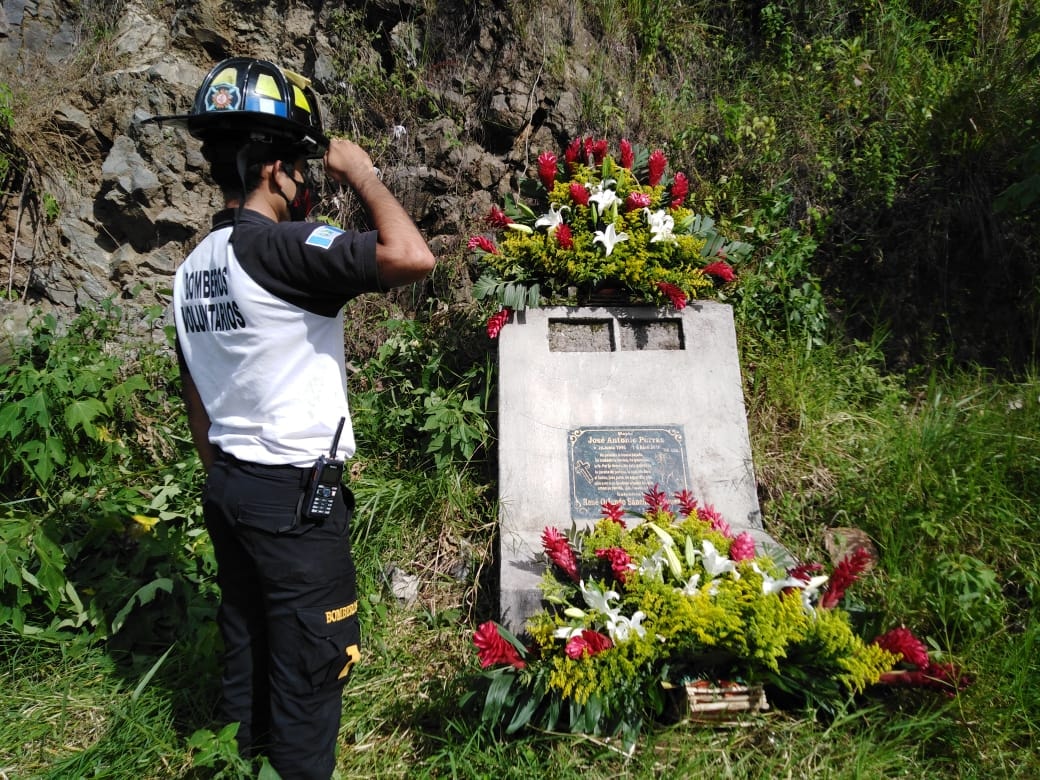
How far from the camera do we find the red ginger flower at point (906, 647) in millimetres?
2436

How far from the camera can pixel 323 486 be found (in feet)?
6.79

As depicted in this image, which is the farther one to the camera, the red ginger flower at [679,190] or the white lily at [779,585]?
the red ginger flower at [679,190]

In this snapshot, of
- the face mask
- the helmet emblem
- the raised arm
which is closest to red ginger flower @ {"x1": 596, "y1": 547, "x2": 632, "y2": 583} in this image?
the raised arm

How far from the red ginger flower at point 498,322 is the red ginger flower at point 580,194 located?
29.1 inches

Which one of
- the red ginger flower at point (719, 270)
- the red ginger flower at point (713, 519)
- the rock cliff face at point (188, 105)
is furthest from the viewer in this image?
the rock cliff face at point (188, 105)

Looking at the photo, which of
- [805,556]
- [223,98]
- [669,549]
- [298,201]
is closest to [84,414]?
[298,201]

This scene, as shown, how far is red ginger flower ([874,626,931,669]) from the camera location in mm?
2436

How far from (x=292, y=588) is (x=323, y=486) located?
1.01 feet

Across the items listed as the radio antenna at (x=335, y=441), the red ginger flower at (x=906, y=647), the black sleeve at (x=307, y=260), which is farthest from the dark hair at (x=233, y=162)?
the red ginger flower at (x=906, y=647)

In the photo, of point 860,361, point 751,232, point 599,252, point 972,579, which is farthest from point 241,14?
point 972,579

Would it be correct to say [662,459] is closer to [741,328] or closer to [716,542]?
[716,542]

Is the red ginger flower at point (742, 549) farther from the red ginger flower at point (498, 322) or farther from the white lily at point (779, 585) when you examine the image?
the red ginger flower at point (498, 322)

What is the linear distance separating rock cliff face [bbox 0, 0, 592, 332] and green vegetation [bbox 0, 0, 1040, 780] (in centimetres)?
8

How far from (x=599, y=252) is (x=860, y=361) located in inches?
75.8
